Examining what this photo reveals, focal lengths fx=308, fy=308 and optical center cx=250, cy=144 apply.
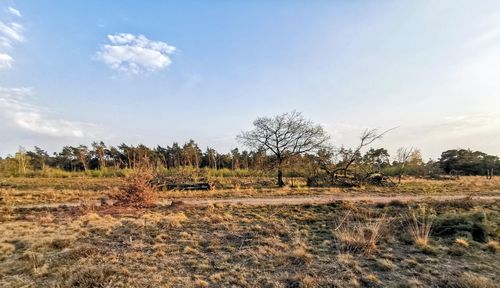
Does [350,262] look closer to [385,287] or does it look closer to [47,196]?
[385,287]

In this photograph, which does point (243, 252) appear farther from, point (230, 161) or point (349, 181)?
point (230, 161)

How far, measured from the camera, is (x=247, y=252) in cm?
721

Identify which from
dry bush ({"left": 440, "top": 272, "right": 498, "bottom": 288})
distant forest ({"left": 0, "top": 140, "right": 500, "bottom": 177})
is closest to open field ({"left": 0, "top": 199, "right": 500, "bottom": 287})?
dry bush ({"left": 440, "top": 272, "right": 498, "bottom": 288})

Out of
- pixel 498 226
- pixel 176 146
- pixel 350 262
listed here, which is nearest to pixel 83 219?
pixel 350 262

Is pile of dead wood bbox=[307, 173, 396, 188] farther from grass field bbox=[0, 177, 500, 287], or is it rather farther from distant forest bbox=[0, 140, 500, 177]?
grass field bbox=[0, 177, 500, 287]

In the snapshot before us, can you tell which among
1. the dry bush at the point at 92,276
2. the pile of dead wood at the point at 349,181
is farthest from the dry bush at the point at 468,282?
the pile of dead wood at the point at 349,181

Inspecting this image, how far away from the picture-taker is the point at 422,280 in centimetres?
539

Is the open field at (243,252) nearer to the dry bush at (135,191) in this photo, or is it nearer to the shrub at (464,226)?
the shrub at (464,226)

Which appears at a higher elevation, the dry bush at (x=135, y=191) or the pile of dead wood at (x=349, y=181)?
the dry bush at (x=135, y=191)

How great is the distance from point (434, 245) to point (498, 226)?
103 inches

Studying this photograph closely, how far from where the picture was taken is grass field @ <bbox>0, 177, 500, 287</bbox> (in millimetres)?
5602

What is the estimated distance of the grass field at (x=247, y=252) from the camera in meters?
5.60

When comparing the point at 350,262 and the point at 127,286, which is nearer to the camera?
the point at 127,286

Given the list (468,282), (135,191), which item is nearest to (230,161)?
(135,191)
